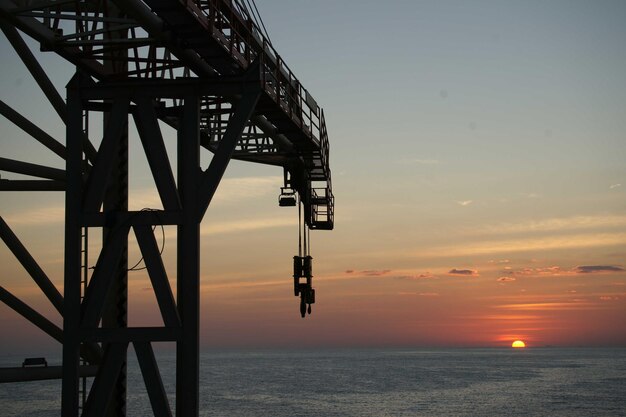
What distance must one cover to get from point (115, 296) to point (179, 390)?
287cm

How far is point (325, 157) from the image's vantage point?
32469mm

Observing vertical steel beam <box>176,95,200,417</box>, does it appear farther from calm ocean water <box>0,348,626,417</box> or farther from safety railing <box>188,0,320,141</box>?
calm ocean water <box>0,348,626,417</box>

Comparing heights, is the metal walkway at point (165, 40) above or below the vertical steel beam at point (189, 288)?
above

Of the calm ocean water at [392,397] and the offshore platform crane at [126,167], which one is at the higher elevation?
the offshore platform crane at [126,167]

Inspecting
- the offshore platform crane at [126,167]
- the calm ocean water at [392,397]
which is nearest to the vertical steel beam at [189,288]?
the offshore platform crane at [126,167]

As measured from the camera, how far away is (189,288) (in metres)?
17.8

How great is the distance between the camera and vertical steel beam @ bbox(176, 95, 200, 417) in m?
17.7

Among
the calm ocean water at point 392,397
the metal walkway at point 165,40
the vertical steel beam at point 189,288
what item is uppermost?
the metal walkway at point 165,40

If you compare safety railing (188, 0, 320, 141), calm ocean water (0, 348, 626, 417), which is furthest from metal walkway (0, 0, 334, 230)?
calm ocean water (0, 348, 626, 417)

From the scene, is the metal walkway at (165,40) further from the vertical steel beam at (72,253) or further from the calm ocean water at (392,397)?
the calm ocean water at (392,397)

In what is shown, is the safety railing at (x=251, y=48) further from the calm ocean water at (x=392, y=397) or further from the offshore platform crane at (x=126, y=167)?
the calm ocean water at (x=392, y=397)

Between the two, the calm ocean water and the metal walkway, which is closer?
the metal walkway

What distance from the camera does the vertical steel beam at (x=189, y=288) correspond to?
1767cm

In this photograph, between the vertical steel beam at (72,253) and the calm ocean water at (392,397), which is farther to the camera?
the calm ocean water at (392,397)
